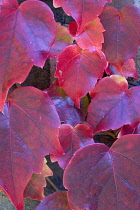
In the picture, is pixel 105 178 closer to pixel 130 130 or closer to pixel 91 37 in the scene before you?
pixel 130 130

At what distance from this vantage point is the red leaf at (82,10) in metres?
0.48

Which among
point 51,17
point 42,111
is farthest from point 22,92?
point 51,17

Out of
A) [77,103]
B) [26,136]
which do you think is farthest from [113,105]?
[26,136]

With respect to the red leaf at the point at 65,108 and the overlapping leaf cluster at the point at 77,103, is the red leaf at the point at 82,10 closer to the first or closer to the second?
the overlapping leaf cluster at the point at 77,103

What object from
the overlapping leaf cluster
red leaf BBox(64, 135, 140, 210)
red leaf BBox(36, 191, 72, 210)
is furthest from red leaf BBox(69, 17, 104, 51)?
red leaf BBox(36, 191, 72, 210)

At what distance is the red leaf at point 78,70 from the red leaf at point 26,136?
8cm

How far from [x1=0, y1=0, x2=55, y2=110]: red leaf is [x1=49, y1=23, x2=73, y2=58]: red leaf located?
6.5 inches

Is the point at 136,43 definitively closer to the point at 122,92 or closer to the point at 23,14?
the point at 122,92

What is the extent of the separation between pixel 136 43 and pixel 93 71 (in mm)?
119

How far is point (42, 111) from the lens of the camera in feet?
1.74

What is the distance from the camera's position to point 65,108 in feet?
2.21

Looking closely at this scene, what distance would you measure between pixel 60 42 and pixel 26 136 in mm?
271

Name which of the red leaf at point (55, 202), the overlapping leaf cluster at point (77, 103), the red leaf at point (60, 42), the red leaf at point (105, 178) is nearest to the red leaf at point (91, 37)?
the overlapping leaf cluster at point (77, 103)

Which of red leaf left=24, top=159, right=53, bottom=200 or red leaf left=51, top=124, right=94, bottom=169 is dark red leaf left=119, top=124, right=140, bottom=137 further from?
red leaf left=24, top=159, right=53, bottom=200
